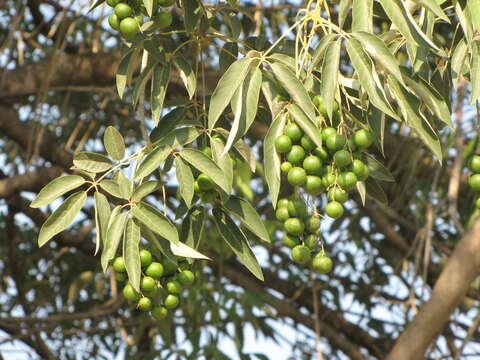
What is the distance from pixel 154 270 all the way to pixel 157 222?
0.11 metres

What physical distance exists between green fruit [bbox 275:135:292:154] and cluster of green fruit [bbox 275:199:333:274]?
117 mm

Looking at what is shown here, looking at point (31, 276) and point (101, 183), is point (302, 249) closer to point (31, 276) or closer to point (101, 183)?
point (101, 183)

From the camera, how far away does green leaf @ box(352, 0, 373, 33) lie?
130 centimetres

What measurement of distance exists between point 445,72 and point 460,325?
2.35m

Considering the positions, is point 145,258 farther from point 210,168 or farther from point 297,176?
point 297,176

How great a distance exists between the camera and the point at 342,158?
50.4 inches

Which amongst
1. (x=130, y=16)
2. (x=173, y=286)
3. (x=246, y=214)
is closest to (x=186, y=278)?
(x=173, y=286)

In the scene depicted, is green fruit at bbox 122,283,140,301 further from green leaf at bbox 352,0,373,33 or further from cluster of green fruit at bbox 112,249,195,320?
green leaf at bbox 352,0,373,33

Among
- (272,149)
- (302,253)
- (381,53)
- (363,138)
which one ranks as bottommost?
(302,253)

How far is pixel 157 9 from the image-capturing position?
1458 mm

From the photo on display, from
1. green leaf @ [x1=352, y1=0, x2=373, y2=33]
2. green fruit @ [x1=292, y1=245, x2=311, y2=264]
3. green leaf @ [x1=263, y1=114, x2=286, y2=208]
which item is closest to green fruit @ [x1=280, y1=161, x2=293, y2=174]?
green leaf @ [x1=263, y1=114, x2=286, y2=208]

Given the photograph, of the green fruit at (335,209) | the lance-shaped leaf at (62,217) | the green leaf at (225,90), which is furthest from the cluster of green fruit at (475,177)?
the lance-shaped leaf at (62,217)

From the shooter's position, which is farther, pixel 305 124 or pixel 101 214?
pixel 101 214

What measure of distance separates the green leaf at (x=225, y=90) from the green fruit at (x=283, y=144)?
99 millimetres
